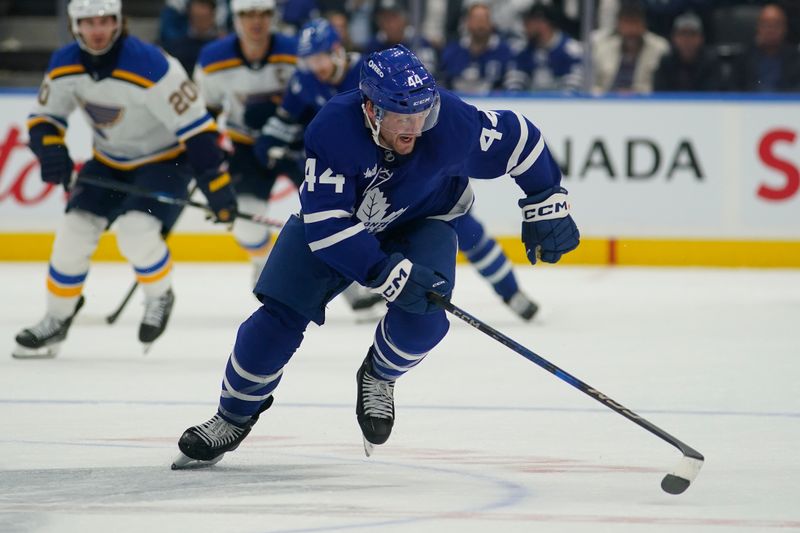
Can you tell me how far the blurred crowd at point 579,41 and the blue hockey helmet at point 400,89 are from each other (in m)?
5.28

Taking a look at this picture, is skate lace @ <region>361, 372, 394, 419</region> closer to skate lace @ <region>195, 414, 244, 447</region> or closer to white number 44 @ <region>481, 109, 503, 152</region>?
skate lace @ <region>195, 414, 244, 447</region>

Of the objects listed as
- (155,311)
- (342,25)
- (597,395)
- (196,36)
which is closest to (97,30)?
(155,311)

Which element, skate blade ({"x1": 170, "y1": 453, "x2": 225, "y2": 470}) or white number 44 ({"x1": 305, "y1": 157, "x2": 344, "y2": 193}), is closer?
white number 44 ({"x1": 305, "y1": 157, "x2": 344, "y2": 193})

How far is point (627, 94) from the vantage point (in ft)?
28.7

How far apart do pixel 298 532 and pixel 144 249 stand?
2.94 m

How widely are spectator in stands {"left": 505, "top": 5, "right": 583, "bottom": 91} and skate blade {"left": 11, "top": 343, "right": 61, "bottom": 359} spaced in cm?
381

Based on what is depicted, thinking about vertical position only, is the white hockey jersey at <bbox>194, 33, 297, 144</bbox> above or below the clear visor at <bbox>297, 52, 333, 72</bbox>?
below

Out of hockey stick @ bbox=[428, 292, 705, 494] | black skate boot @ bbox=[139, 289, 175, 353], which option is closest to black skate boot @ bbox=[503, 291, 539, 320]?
black skate boot @ bbox=[139, 289, 175, 353]

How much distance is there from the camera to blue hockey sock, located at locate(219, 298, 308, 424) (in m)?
3.72

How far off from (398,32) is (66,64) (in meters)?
3.49

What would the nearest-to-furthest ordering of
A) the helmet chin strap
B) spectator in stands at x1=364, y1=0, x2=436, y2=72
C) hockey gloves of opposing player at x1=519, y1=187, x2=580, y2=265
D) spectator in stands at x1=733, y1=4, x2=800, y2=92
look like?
1. the helmet chin strap
2. hockey gloves of opposing player at x1=519, y1=187, x2=580, y2=265
3. spectator in stands at x1=733, y1=4, x2=800, y2=92
4. spectator in stands at x1=364, y1=0, x2=436, y2=72

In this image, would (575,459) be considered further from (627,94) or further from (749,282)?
(627,94)

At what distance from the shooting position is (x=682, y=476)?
3.44 metres

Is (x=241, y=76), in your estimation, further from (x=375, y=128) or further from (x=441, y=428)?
(x=375, y=128)
